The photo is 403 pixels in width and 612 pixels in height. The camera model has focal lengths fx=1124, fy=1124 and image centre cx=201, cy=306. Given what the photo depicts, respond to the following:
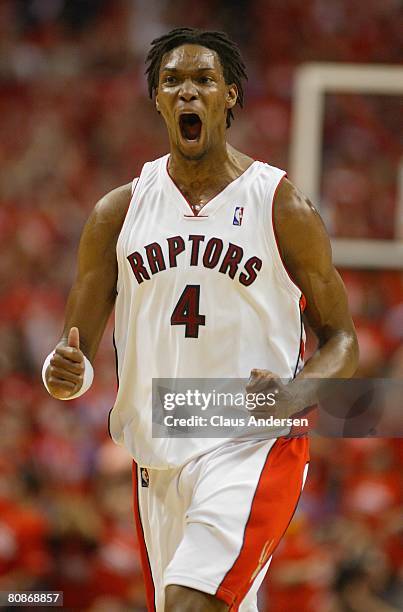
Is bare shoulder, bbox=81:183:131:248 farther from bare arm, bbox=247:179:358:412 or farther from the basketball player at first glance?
bare arm, bbox=247:179:358:412

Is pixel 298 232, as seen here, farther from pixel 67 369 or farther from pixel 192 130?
pixel 67 369

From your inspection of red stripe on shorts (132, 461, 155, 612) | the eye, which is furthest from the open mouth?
red stripe on shorts (132, 461, 155, 612)

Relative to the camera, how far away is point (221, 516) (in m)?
3.22

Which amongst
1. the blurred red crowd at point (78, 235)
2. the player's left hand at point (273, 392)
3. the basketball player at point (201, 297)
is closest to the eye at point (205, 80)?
the basketball player at point (201, 297)

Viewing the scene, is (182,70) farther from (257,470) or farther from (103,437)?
(103,437)

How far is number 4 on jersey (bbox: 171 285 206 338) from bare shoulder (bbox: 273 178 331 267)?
0.31m

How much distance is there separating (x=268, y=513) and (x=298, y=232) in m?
0.86

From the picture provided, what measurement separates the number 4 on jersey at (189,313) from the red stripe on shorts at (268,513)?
1.42 feet

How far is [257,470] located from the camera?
335 cm

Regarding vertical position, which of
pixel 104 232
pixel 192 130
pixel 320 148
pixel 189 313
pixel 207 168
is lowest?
pixel 189 313

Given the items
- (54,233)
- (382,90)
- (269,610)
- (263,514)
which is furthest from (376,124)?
(263,514)

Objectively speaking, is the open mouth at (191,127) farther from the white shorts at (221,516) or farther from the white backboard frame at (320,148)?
the white backboard frame at (320,148)

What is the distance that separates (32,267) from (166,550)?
4.80 m

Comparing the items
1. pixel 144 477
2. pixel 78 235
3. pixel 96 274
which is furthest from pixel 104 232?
pixel 78 235
